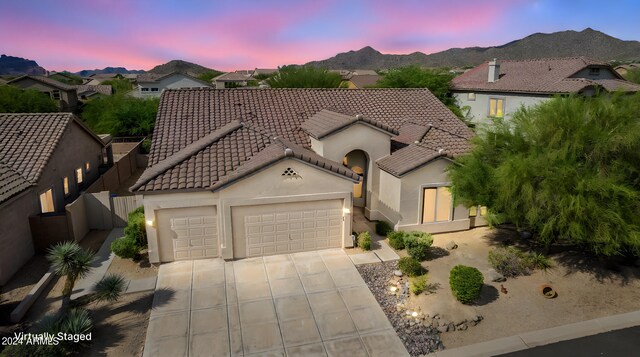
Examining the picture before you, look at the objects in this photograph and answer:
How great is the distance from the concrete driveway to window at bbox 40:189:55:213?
7761 mm

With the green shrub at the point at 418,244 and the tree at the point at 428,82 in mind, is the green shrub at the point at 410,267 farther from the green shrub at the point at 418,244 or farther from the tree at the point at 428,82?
the tree at the point at 428,82

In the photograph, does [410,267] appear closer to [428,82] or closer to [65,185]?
[65,185]

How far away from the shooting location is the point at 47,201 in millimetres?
Result: 19750

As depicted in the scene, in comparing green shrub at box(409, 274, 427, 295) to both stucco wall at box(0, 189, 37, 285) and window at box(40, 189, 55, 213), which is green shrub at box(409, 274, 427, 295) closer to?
stucco wall at box(0, 189, 37, 285)

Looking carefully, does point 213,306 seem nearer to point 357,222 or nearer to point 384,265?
point 384,265

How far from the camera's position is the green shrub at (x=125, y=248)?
16094 millimetres

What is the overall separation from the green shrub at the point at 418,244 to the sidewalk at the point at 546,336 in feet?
15.6

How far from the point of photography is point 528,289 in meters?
14.8

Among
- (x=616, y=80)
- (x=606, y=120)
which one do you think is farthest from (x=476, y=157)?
(x=616, y=80)

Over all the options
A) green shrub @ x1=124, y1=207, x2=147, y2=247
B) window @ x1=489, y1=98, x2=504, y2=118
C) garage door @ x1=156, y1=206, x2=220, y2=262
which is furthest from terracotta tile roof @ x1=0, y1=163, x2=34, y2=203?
window @ x1=489, y1=98, x2=504, y2=118

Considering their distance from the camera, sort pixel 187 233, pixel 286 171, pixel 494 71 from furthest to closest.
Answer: pixel 494 71
pixel 286 171
pixel 187 233

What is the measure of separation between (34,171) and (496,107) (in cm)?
3464

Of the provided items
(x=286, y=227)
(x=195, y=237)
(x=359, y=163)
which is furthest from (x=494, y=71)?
(x=195, y=237)

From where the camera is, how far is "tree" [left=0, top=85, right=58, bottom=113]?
41.0 m
